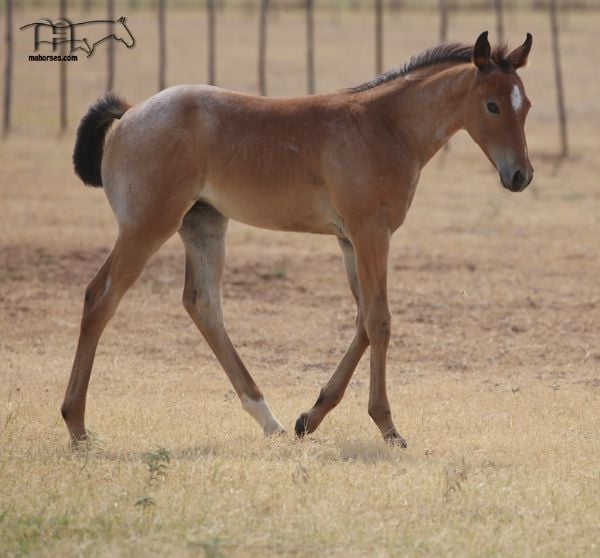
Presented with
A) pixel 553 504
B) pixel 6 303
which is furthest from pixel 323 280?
pixel 553 504

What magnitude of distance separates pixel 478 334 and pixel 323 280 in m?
2.45

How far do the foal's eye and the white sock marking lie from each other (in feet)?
7.64

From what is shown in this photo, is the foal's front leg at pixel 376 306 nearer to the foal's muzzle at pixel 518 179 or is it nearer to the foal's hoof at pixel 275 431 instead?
the foal's hoof at pixel 275 431

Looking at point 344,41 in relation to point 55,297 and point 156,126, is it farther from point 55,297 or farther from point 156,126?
point 156,126

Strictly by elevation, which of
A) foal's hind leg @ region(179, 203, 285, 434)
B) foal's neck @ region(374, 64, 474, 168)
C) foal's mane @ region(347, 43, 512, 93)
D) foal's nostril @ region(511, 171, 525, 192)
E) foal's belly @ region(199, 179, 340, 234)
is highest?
foal's mane @ region(347, 43, 512, 93)

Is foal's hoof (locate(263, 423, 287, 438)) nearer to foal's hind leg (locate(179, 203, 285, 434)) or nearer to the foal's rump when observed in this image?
foal's hind leg (locate(179, 203, 285, 434))

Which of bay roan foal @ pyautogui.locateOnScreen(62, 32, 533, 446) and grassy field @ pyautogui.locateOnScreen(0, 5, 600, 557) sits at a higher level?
bay roan foal @ pyautogui.locateOnScreen(62, 32, 533, 446)

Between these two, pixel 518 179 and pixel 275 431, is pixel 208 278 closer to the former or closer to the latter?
pixel 275 431

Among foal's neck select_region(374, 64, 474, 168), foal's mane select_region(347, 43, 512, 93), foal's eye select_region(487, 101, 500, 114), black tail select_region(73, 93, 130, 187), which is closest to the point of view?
foal's eye select_region(487, 101, 500, 114)

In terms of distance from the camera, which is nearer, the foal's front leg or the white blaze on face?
the white blaze on face

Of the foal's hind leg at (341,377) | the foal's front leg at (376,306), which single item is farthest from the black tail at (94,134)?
the foal's front leg at (376,306)

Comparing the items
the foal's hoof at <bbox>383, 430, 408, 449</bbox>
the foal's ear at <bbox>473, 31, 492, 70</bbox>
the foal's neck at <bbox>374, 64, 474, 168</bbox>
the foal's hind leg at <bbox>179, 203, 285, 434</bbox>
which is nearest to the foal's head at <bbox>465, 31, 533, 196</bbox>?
the foal's ear at <bbox>473, 31, 492, 70</bbox>

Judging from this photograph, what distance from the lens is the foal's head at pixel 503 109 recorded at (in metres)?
6.99

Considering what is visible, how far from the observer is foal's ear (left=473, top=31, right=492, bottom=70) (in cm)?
700
